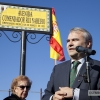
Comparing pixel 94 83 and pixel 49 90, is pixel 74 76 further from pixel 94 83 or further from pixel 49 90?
pixel 49 90

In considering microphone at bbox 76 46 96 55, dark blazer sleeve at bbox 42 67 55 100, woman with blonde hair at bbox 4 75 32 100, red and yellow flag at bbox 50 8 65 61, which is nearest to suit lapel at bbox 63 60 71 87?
dark blazer sleeve at bbox 42 67 55 100

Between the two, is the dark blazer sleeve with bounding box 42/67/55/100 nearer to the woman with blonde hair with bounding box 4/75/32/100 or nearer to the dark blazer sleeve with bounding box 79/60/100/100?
the dark blazer sleeve with bounding box 79/60/100/100

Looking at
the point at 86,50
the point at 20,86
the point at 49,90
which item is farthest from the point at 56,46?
the point at 86,50

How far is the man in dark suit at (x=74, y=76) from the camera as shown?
2.59 metres

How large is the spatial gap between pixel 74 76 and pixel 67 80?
0.07 m

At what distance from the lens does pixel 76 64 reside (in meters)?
2.81

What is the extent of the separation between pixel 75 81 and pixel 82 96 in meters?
0.16

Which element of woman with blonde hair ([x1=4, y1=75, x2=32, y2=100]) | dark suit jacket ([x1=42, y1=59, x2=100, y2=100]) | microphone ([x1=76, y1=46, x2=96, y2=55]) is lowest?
woman with blonde hair ([x1=4, y1=75, x2=32, y2=100])

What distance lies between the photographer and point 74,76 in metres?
2.76

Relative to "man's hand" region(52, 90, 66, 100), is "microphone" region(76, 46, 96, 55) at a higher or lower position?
higher

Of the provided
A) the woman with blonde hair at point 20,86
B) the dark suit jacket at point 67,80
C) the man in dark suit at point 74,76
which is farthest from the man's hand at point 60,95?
the woman with blonde hair at point 20,86

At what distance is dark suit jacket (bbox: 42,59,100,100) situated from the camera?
105 inches

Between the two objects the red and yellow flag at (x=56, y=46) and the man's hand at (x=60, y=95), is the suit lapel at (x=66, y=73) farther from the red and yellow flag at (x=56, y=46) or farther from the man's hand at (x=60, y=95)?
the red and yellow flag at (x=56, y=46)

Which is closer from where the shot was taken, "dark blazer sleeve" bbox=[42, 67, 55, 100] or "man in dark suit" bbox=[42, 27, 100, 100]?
"man in dark suit" bbox=[42, 27, 100, 100]
